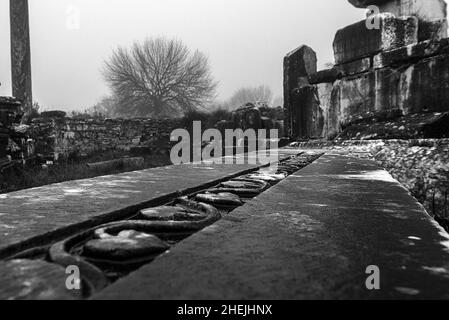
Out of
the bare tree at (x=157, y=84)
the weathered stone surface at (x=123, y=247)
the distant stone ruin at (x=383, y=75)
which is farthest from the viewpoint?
the bare tree at (x=157, y=84)

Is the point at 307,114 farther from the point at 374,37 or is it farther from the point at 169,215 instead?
the point at 169,215

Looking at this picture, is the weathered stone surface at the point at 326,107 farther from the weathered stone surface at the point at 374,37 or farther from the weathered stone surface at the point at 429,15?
the weathered stone surface at the point at 429,15

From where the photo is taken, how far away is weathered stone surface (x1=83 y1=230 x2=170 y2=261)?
546mm

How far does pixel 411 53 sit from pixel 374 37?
773 mm

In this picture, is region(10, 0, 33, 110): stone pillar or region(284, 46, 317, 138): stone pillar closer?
region(284, 46, 317, 138): stone pillar

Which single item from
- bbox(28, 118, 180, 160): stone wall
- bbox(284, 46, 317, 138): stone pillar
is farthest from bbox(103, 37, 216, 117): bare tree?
bbox(284, 46, 317, 138): stone pillar

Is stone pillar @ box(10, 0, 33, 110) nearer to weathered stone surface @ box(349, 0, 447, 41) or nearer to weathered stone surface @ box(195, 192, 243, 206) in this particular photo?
weathered stone surface @ box(349, 0, 447, 41)

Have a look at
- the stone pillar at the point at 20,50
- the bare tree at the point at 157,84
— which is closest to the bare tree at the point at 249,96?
the bare tree at the point at 157,84

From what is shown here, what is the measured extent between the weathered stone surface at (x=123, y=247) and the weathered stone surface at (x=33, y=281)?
73 millimetres

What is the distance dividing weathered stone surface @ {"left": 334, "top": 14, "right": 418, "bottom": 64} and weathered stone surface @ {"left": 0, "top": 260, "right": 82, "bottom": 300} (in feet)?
14.5

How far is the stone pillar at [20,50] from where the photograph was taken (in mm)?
9969

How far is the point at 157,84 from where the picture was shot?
21453 mm

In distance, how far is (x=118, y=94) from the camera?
2169 cm

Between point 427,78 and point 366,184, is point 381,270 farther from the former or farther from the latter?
point 427,78
